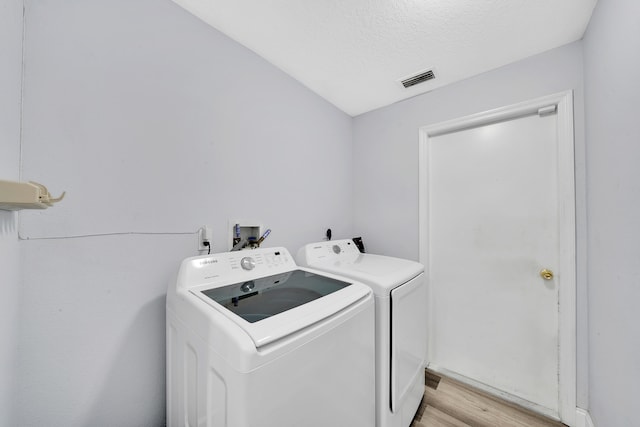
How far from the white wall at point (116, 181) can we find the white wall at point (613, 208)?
5.98 feet

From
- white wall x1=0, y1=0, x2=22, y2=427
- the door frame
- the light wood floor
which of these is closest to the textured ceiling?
the door frame

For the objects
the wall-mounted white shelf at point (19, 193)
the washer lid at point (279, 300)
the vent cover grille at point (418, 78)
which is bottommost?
the washer lid at point (279, 300)

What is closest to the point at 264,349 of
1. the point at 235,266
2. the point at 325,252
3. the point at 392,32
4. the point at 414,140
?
the point at 235,266

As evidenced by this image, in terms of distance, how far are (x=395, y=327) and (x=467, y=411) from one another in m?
0.98

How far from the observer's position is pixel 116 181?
38.7 inches

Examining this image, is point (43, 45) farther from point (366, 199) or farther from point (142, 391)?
point (366, 199)

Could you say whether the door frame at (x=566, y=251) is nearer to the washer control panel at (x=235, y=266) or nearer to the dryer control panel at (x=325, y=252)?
the dryer control panel at (x=325, y=252)

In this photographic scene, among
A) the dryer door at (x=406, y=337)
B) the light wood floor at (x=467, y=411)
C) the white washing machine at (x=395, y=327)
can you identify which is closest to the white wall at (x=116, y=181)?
the white washing machine at (x=395, y=327)

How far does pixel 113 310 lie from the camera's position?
96 cm

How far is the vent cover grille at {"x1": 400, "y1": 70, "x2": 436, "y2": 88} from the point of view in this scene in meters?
1.72

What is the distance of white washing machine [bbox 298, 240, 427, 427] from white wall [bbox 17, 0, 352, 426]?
79 centimetres

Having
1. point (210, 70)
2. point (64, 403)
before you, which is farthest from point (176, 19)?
point (64, 403)

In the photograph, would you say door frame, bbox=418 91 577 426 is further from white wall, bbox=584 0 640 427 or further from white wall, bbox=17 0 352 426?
white wall, bbox=17 0 352 426

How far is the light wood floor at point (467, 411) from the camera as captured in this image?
1.39m
